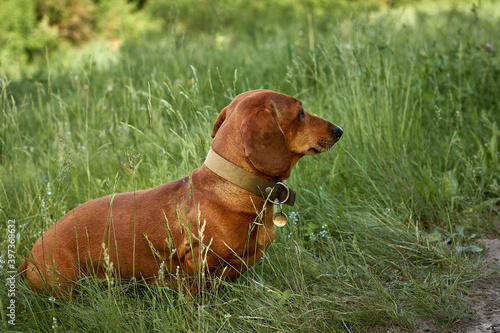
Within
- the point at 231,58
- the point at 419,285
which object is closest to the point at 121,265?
the point at 419,285

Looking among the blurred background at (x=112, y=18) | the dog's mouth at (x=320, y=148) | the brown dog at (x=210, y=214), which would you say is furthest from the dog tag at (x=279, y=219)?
the blurred background at (x=112, y=18)

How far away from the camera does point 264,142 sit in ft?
6.93

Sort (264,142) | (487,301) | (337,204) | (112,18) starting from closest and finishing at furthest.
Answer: (264,142), (487,301), (337,204), (112,18)

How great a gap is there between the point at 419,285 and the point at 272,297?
0.71 meters

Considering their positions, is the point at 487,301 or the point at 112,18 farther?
the point at 112,18

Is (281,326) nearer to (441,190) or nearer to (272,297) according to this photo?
(272,297)

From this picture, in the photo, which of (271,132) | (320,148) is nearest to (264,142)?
(271,132)

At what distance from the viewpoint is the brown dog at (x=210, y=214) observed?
218 cm

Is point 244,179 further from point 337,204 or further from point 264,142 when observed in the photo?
point 337,204

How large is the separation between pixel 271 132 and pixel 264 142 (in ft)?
0.20

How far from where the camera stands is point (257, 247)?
7.55 ft

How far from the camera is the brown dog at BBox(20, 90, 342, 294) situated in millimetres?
2176

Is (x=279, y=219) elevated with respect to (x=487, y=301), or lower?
elevated

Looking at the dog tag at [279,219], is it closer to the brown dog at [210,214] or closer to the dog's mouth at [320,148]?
the brown dog at [210,214]
